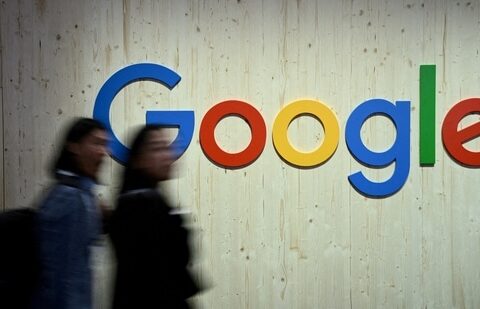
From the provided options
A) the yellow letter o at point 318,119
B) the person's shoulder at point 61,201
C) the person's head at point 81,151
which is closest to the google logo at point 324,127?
the yellow letter o at point 318,119

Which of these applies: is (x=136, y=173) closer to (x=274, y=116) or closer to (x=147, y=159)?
(x=147, y=159)

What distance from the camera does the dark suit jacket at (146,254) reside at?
89.4 inches

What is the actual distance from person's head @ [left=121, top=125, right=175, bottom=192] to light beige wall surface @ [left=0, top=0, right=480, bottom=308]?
1489mm

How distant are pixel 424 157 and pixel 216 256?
5.29ft

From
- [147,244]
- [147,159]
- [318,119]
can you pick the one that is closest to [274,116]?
[318,119]

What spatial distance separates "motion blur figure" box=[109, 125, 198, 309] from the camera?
2271 millimetres

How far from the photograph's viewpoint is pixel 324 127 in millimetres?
4004

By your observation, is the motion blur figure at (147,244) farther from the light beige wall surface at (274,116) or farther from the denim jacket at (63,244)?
the light beige wall surface at (274,116)

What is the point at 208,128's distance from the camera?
392 centimetres

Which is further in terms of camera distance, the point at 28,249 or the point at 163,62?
the point at 163,62

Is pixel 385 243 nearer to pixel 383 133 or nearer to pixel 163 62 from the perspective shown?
pixel 383 133

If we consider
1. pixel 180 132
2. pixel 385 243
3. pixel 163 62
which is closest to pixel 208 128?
pixel 180 132

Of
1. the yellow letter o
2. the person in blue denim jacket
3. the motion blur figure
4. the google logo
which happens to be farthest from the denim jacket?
the yellow letter o

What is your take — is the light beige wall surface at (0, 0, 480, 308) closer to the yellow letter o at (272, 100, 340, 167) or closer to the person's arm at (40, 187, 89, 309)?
the yellow letter o at (272, 100, 340, 167)
